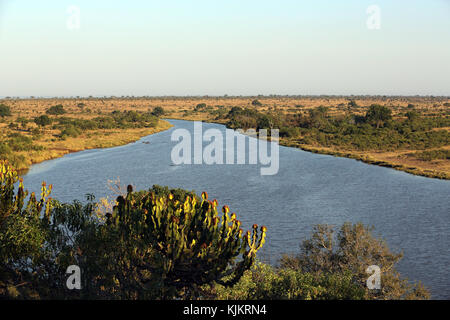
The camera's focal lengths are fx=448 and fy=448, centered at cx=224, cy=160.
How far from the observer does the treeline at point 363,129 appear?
87000mm

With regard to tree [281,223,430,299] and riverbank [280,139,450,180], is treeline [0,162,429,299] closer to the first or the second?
tree [281,223,430,299]

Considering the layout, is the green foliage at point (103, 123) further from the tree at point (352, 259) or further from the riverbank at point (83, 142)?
the tree at point (352, 259)

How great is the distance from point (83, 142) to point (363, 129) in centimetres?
6139

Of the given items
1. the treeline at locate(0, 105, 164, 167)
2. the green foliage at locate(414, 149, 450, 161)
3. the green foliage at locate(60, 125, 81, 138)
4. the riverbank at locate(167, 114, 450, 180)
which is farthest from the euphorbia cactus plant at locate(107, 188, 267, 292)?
the green foliage at locate(60, 125, 81, 138)

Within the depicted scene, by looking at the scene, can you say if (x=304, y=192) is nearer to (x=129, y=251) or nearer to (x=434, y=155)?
(x=434, y=155)

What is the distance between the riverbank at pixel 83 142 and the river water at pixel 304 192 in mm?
2868

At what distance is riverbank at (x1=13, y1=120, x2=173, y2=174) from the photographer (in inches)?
2925

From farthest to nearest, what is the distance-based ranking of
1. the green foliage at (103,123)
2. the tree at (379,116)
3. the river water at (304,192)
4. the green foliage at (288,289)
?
1. the green foliage at (103,123)
2. the tree at (379,116)
3. the river water at (304,192)
4. the green foliage at (288,289)

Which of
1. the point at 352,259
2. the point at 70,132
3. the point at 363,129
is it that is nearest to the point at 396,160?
the point at 363,129

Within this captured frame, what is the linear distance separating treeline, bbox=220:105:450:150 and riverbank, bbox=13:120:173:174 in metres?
30.8

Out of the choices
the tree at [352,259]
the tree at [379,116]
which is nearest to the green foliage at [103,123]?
the tree at [379,116]
